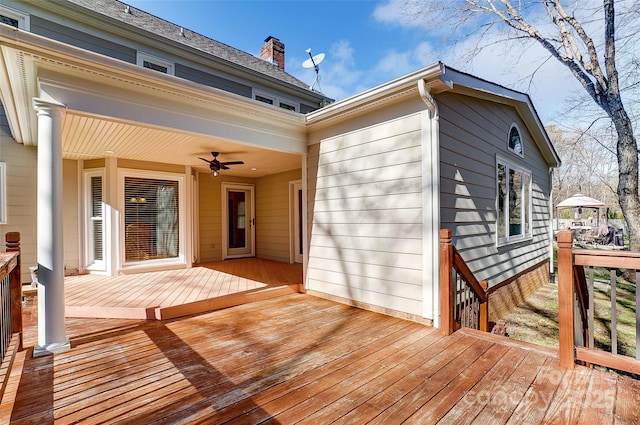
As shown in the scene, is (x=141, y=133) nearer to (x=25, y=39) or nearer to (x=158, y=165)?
(x=25, y=39)

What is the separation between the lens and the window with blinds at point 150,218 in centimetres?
611

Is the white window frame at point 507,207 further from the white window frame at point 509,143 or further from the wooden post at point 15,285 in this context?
the wooden post at point 15,285

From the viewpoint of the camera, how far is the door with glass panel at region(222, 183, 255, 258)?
312 inches

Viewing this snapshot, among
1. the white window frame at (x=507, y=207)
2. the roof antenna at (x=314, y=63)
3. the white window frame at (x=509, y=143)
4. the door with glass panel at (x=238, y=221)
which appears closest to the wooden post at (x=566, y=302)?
the white window frame at (x=507, y=207)

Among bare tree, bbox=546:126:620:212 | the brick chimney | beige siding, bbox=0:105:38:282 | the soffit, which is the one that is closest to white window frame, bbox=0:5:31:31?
beige siding, bbox=0:105:38:282

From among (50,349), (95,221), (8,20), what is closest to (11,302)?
(50,349)

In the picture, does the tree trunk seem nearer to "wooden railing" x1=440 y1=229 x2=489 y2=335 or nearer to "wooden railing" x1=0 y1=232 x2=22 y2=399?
"wooden railing" x1=440 y1=229 x2=489 y2=335

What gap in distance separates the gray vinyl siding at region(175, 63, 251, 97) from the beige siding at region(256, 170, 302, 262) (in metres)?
2.50

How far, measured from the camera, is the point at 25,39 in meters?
2.38

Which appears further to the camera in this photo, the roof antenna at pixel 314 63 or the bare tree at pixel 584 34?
the roof antenna at pixel 314 63

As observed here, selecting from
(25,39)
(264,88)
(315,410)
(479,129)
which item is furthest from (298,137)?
(264,88)

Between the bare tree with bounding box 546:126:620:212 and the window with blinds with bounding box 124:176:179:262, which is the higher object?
the bare tree with bounding box 546:126:620:212

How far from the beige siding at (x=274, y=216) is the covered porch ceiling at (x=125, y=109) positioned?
2109 millimetres

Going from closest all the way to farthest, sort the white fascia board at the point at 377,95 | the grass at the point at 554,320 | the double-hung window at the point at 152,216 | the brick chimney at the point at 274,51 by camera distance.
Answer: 1. the white fascia board at the point at 377,95
2. the grass at the point at 554,320
3. the double-hung window at the point at 152,216
4. the brick chimney at the point at 274,51
